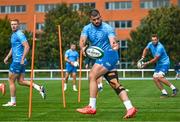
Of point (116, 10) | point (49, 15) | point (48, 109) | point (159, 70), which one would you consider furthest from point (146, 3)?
point (48, 109)

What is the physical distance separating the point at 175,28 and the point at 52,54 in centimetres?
1560

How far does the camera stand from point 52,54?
6600 centimetres

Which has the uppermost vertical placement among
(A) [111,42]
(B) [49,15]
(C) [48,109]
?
(B) [49,15]

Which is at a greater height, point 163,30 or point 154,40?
point 163,30

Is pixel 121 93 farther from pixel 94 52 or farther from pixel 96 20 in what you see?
pixel 96 20

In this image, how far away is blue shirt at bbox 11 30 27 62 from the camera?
13.9 metres

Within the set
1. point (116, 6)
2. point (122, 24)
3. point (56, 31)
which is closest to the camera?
point (56, 31)

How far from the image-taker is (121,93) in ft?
36.1

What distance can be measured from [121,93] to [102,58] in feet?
2.76

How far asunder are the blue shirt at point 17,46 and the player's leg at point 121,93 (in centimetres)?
357

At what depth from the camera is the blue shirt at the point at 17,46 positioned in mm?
13870

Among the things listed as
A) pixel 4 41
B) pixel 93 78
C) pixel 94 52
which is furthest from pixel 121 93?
pixel 4 41

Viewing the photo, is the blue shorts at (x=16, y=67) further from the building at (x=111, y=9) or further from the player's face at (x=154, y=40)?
the building at (x=111, y=9)

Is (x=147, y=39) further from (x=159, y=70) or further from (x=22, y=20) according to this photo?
(x=159, y=70)
